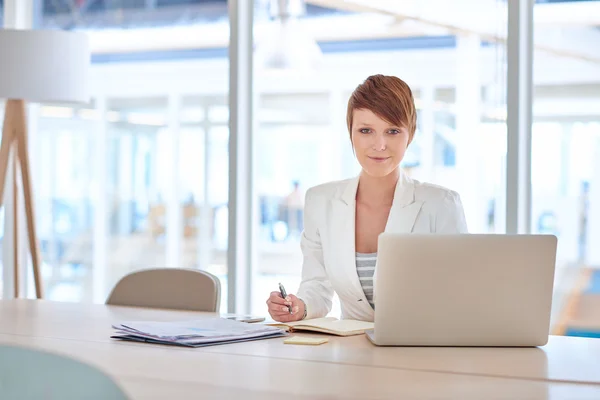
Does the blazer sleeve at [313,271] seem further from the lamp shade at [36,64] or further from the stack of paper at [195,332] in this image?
the lamp shade at [36,64]

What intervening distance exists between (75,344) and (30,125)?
3.47 metres

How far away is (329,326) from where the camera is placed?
233 centimetres

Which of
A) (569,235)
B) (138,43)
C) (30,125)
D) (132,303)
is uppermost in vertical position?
(138,43)

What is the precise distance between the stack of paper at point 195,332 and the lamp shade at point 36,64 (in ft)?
7.51

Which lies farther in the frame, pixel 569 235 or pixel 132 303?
pixel 569 235

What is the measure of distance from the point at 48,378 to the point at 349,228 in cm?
173

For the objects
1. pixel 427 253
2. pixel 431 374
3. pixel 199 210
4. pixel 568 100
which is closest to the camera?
pixel 431 374

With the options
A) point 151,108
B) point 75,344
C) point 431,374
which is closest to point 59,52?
point 151,108

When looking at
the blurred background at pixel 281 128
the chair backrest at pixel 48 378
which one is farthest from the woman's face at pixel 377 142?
the chair backrest at pixel 48 378

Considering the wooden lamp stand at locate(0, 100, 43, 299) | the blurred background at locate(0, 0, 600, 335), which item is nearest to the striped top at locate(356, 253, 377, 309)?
the blurred background at locate(0, 0, 600, 335)

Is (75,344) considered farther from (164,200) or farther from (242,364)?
(164,200)

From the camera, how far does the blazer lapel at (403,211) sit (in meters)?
2.89

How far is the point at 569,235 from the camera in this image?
4043 mm

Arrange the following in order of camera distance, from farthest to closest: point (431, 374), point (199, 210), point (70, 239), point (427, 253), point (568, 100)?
point (70, 239)
point (199, 210)
point (568, 100)
point (427, 253)
point (431, 374)
